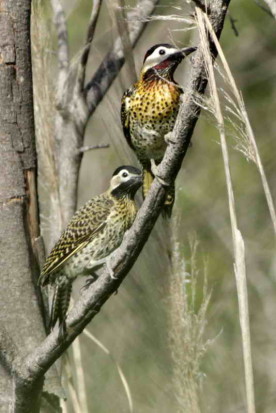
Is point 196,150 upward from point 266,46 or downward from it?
downward

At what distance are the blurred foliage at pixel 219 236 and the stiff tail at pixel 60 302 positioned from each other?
0.97 metres

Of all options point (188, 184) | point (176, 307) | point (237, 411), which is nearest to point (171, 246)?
point (176, 307)

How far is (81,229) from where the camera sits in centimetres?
436

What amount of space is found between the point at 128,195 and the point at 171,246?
904mm

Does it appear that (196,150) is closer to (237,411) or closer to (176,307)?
(237,411)

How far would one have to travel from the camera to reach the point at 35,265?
12.5 feet

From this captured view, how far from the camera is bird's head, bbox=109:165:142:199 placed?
4.32m

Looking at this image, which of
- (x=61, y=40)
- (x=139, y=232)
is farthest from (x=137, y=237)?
(x=61, y=40)

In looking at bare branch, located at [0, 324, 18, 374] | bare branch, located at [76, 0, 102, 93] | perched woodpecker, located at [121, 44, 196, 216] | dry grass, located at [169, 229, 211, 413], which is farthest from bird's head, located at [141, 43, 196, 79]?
bare branch, located at [0, 324, 18, 374]

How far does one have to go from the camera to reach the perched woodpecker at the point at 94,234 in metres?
4.17

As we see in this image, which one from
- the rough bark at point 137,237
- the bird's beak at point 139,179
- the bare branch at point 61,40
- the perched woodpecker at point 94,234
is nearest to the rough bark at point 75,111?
the bare branch at point 61,40

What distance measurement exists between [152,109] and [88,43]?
0.65 metres

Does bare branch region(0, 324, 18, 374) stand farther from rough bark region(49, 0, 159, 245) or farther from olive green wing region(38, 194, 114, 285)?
rough bark region(49, 0, 159, 245)

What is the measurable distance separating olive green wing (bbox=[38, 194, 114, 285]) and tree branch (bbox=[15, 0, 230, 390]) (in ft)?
2.15
